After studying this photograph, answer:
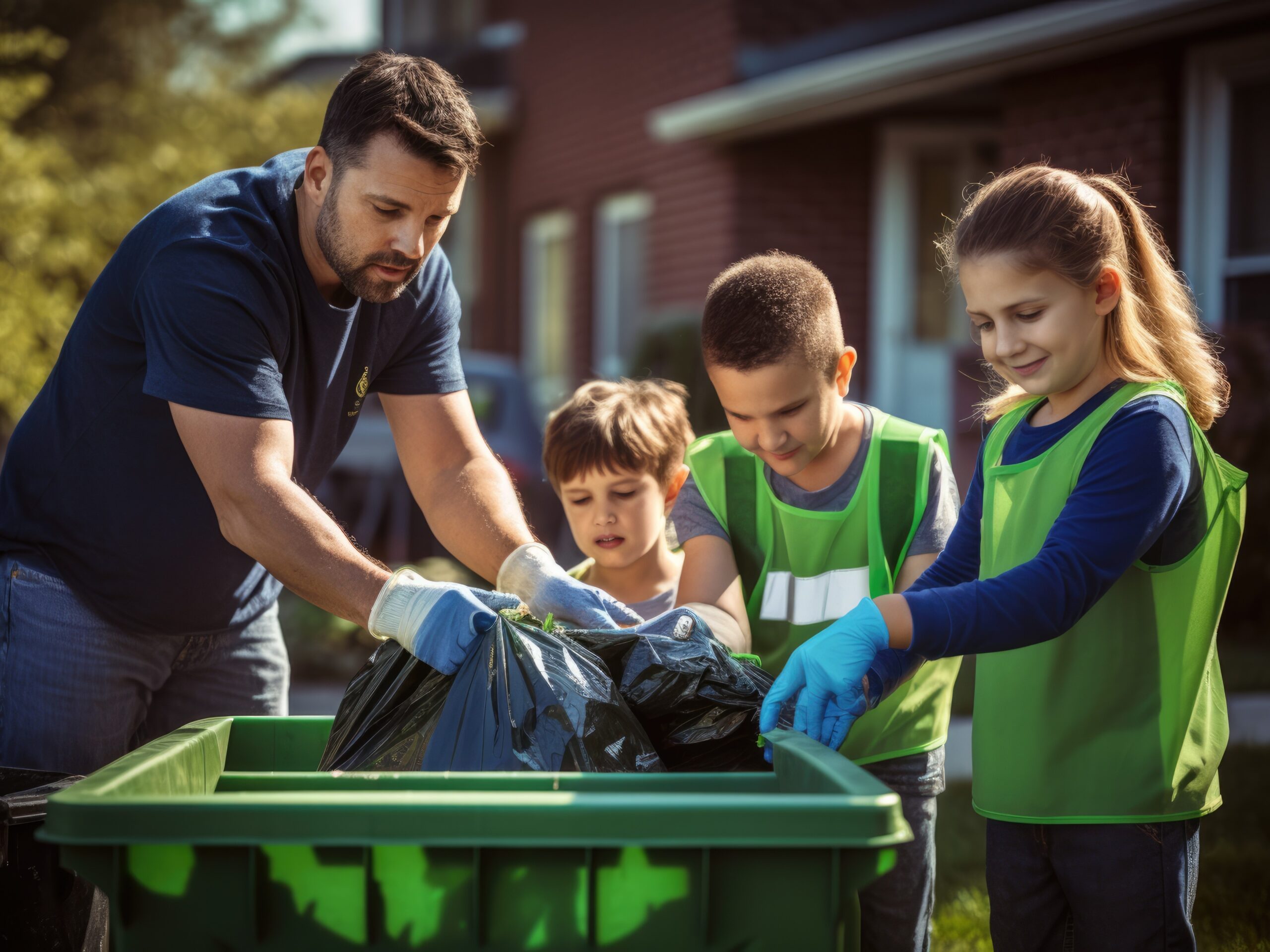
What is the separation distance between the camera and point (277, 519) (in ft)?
6.77

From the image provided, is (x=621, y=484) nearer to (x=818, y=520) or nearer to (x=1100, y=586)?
(x=818, y=520)

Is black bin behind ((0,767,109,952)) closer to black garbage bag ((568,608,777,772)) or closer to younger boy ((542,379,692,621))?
black garbage bag ((568,608,777,772))

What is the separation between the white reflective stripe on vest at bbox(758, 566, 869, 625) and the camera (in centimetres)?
229

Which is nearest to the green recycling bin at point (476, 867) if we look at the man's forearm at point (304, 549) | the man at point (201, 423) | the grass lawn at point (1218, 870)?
the man's forearm at point (304, 549)

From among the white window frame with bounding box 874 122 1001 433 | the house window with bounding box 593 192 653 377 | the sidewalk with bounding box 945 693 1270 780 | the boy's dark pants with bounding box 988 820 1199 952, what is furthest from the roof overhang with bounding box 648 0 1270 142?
the boy's dark pants with bounding box 988 820 1199 952

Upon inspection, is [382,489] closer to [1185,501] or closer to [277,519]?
[277,519]

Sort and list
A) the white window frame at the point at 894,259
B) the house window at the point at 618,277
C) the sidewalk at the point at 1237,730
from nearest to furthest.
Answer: the sidewalk at the point at 1237,730 < the white window frame at the point at 894,259 < the house window at the point at 618,277

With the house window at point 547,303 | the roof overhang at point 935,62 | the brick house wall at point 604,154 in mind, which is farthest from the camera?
the house window at point 547,303

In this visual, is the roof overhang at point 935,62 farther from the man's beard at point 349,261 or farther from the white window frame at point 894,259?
the man's beard at point 349,261

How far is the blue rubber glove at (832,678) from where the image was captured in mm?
1660

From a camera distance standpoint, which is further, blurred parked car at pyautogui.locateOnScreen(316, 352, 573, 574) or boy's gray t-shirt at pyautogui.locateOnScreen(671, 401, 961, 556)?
blurred parked car at pyautogui.locateOnScreen(316, 352, 573, 574)

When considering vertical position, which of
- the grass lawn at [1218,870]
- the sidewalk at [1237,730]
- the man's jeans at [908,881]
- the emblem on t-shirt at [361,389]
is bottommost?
the grass lawn at [1218,870]

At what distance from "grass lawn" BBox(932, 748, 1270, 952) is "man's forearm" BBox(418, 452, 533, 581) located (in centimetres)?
151

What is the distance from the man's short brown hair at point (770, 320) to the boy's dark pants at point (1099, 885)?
899 millimetres
